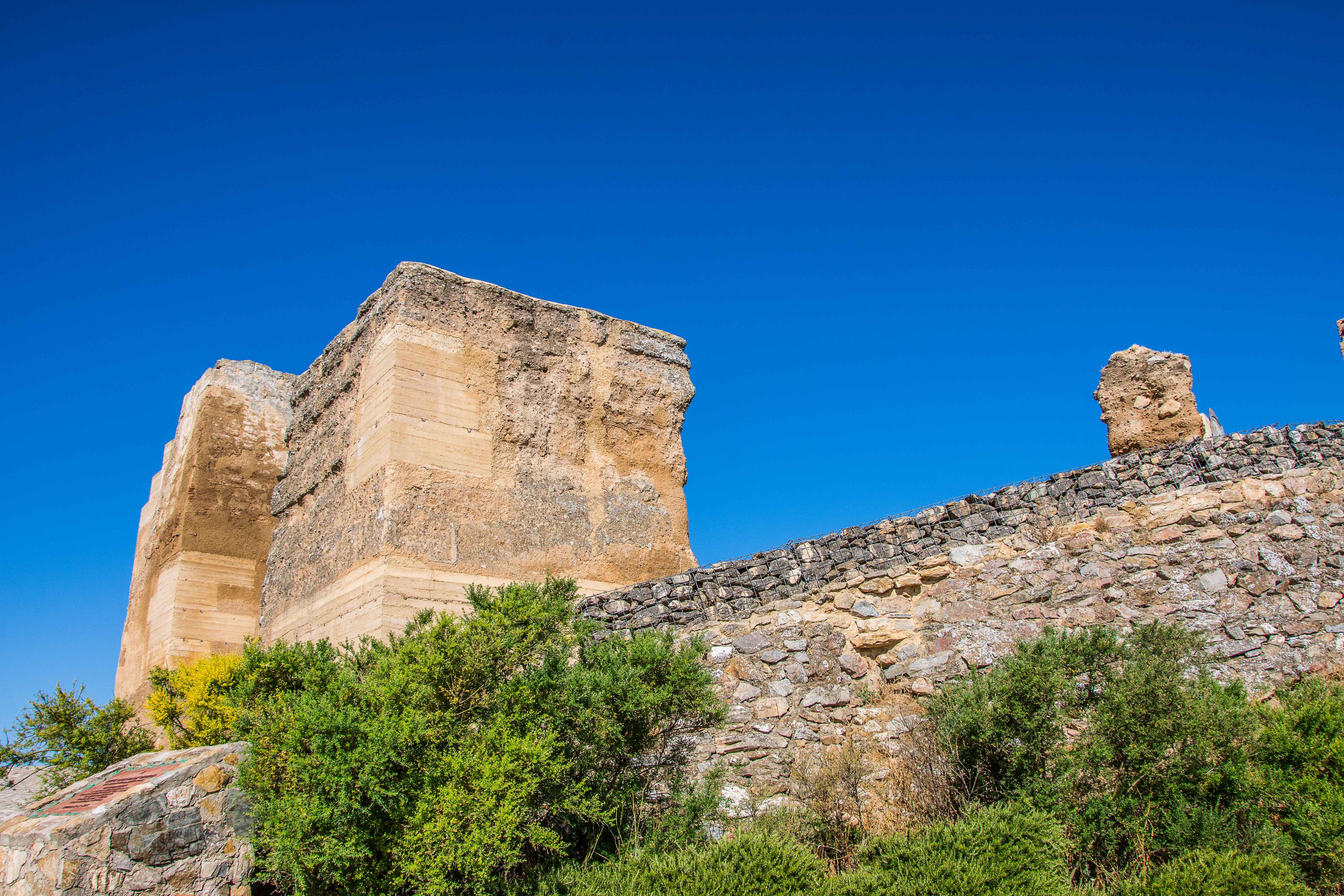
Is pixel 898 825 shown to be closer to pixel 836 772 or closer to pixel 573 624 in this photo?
pixel 836 772

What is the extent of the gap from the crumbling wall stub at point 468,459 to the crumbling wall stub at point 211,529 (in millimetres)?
885

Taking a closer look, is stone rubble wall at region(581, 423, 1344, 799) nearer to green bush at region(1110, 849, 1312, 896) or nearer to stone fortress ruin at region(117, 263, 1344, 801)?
stone fortress ruin at region(117, 263, 1344, 801)

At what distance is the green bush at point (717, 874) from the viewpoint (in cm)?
512

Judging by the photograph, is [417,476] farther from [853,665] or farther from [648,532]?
[853,665]

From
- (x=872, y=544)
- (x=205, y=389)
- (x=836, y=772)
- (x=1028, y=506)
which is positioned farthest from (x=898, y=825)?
(x=205, y=389)

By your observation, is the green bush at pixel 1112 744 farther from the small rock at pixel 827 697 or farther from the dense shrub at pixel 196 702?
the dense shrub at pixel 196 702

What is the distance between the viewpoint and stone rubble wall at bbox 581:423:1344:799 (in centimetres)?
697

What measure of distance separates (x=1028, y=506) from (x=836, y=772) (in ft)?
9.77

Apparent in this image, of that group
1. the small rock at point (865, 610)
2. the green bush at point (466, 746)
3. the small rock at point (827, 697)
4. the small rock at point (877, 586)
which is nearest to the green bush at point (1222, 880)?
the small rock at point (827, 697)

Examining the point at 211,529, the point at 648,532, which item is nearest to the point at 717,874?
the point at 648,532

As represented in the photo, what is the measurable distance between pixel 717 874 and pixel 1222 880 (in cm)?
277

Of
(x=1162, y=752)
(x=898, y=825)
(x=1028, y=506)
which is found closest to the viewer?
(x=1162, y=752)

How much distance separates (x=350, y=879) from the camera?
16.8 ft

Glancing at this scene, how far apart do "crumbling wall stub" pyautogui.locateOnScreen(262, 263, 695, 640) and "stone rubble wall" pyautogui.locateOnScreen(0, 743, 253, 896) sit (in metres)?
2.80
